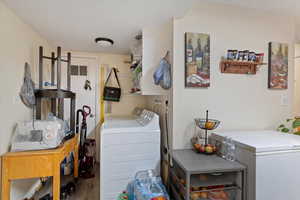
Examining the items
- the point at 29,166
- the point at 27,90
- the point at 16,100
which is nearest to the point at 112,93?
the point at 27,90

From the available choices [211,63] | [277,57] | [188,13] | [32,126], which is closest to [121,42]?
[188,13]

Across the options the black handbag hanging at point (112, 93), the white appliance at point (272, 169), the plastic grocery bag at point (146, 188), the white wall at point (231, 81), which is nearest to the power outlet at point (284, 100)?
the white wall at point (231, 81)

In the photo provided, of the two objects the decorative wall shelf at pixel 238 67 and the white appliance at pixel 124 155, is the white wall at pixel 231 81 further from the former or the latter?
the white appliance at pixel 124 155

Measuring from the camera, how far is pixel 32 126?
63.7 inches

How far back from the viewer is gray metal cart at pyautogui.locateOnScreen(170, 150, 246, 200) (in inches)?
52.2

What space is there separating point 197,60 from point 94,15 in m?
1.20

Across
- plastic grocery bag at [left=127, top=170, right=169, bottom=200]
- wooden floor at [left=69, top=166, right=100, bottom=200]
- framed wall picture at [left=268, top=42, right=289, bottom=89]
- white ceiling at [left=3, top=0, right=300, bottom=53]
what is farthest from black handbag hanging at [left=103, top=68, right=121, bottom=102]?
framed wall picture at [left=268, top=42, right=289, bottom=89]

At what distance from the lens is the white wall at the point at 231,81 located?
5.82 feet

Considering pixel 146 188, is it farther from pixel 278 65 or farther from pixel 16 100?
pixel 278 65

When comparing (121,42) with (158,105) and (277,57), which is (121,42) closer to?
(158,105)

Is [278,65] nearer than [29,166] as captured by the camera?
No

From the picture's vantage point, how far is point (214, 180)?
4.79 feet

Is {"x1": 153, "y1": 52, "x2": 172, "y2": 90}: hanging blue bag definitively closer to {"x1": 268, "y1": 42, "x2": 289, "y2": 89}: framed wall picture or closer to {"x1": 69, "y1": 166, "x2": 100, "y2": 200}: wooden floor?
{"x1": 268, "y1": 42, "x2": 289, "y2": 89}: framed wall picture

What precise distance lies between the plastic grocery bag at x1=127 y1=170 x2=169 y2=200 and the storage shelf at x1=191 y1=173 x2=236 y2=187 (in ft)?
1.09
